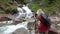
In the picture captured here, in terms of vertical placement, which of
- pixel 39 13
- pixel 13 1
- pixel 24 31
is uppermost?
pixel 13 1

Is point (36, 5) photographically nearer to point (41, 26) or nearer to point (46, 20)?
point (41, 26)

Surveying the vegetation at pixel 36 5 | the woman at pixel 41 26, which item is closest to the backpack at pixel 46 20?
the woman at pixel 41 26

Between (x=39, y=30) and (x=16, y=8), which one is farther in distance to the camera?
(x=16, y=8)

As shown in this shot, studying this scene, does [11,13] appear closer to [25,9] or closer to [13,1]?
[25,9]

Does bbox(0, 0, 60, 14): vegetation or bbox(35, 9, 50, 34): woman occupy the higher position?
bbox(0, 0, 60, 14): vegetation

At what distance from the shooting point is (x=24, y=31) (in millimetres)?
9492

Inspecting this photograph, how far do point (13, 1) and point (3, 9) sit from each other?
166 inches

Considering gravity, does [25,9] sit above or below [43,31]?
above

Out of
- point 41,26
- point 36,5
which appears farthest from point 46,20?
point 36,5

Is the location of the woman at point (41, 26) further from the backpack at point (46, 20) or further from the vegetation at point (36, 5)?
the vegetation at point (36, 5)

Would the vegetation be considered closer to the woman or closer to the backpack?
the woman

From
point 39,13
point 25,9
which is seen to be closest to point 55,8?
point 25,9

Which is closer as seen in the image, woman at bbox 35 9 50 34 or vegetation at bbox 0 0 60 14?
woman at bbox 35 9 50 34

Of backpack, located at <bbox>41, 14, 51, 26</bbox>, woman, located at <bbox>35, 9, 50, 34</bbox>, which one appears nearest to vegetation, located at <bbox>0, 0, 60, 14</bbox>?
woman, located at <bbox>35, 9, 50, 34</bbox>
